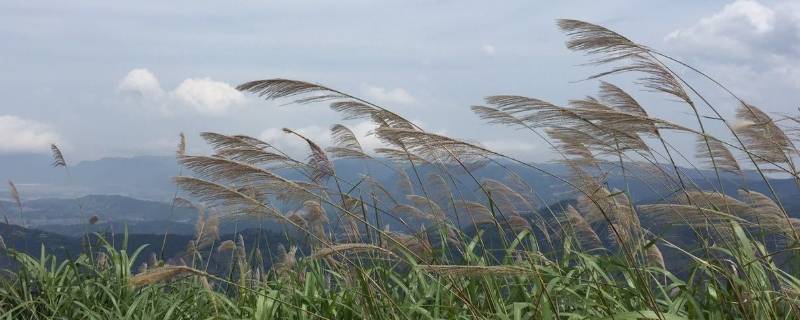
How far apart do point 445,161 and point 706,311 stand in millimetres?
1629

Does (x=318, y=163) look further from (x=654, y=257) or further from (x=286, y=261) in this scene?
(x=654, y=257)

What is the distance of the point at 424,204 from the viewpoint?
5.66 meters

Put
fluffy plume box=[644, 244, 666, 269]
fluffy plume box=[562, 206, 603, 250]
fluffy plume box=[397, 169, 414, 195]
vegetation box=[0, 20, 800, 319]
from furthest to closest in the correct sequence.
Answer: fluffy plume box=[397, 169, 414, 195] < fluffy plume box=[562, 206, 603, 250] < fluffy plume box=[644, 244, 666, 269] < vegetation box=[0, 20, 800, 319]

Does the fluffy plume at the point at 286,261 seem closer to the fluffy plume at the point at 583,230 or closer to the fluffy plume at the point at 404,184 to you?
the fluffy plume at the point at 404,184

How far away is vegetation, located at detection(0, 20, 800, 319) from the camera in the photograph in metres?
3.52

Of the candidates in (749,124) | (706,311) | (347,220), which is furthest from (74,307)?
(749,124)

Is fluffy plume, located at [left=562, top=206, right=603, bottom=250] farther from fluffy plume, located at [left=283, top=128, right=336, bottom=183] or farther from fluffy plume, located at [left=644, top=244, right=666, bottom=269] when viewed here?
fluffy plume, located at [left=283, top=128, right=336, bottom=183]

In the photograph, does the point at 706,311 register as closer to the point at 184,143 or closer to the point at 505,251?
the point at 505,251

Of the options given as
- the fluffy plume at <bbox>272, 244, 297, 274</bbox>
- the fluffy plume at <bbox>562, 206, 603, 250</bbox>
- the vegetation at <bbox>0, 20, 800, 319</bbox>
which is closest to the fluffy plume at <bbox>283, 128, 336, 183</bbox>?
the vegetation at <bbox>0, 20, 800, 319</bbox>

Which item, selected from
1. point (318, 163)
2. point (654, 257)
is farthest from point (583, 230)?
point (318, 163)

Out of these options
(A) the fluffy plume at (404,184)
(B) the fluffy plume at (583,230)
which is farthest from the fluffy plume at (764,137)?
(A) the fluffy plume at (404,184)

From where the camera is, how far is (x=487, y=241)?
228 inches

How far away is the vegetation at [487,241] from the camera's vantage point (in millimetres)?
3518

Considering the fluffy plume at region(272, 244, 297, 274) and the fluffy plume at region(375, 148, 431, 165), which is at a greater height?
the fluffy plume at region(375, 148, 431, 165)
